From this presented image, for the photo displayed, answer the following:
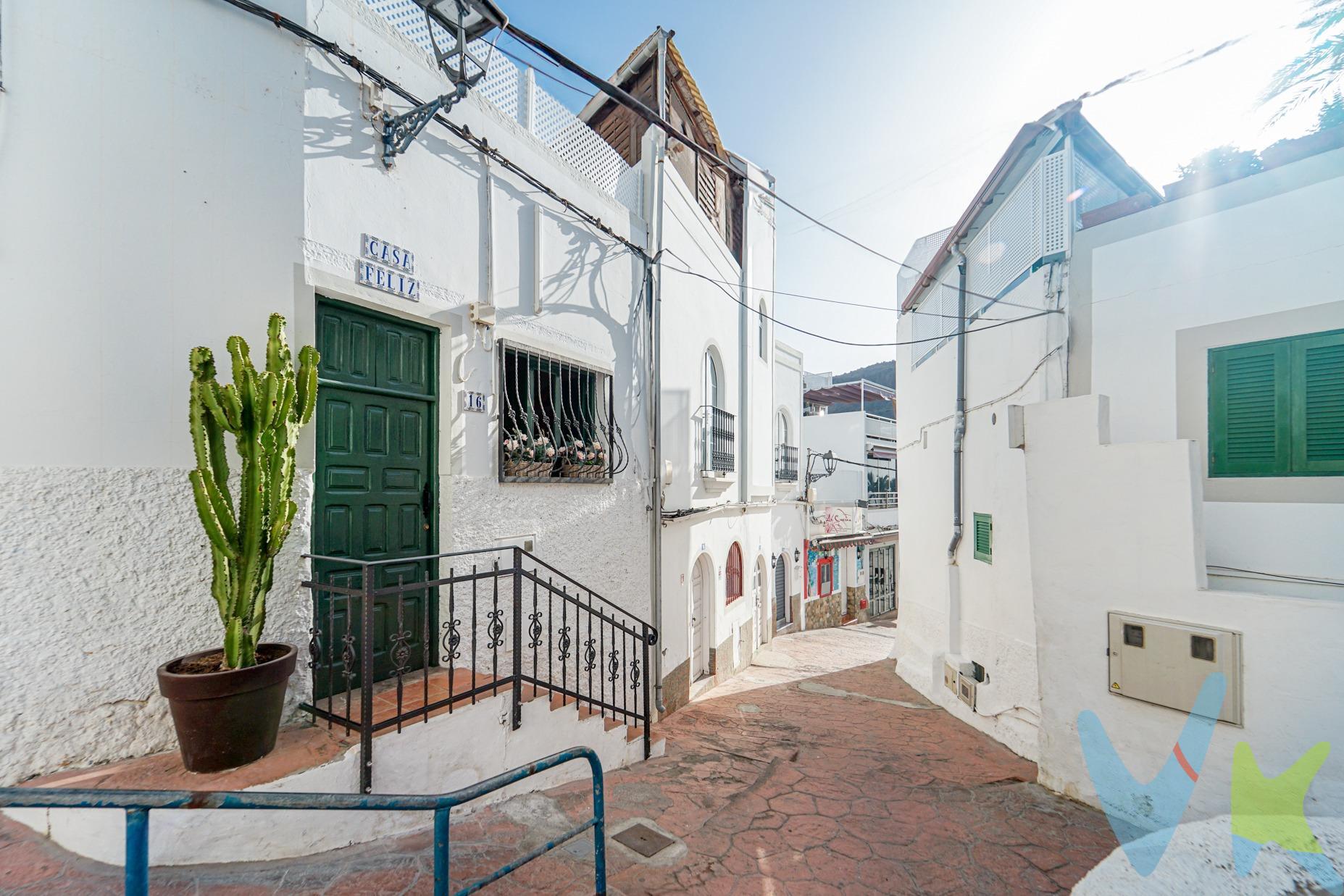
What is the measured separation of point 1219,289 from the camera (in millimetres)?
4824

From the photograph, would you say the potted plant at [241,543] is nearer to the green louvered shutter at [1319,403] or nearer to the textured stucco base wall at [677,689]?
the textured stucco base wall at [677,689]

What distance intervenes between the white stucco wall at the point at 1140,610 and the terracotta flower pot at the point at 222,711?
5.74 meters

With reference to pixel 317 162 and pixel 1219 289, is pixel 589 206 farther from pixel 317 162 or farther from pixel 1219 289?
pixel 1219 289

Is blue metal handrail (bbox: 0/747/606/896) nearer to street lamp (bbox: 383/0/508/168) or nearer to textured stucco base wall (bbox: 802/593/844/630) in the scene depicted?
street lamp (bbox: 383/0/508/168)

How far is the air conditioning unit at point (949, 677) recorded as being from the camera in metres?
8.15

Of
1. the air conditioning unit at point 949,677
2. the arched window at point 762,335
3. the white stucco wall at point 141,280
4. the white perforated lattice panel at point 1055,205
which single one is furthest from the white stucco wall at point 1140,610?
the arched window at point 762,335

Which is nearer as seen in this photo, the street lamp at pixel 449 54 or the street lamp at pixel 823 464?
the street lamp at pixel 449 54

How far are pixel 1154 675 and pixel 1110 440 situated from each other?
2.00m

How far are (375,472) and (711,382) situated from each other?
718 centimetres

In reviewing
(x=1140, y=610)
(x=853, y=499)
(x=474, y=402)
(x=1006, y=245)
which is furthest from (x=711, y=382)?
(x=853, y=499)

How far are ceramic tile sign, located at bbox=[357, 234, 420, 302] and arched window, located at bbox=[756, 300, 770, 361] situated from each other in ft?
30.0

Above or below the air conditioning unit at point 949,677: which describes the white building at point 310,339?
above

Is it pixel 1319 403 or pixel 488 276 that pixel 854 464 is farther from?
pixel 488 276

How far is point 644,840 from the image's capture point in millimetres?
3797
